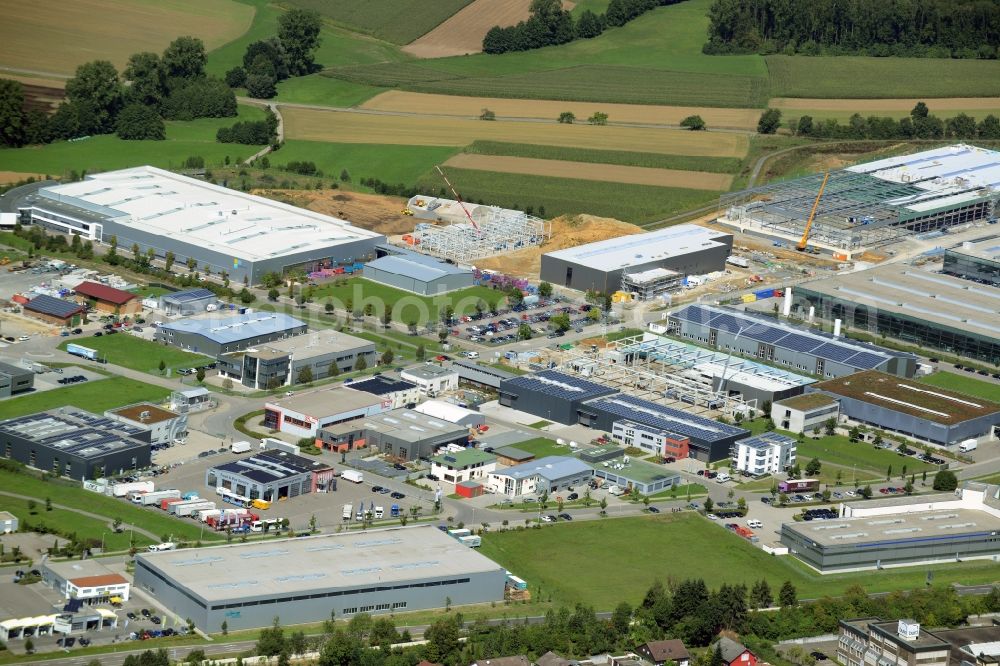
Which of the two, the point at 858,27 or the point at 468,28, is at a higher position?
the point at 858,27

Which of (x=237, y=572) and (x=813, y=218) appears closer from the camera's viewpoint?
(x=237, y=572)

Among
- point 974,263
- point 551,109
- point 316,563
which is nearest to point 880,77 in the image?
point 551,109

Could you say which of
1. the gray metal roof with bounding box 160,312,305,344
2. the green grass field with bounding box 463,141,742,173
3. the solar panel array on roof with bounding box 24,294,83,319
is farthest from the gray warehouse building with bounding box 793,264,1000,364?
the solar panel array on roof with bounding box 24,294,83,319

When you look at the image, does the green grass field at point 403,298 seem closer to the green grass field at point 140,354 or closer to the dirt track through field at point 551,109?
the green grass field at point 140,354

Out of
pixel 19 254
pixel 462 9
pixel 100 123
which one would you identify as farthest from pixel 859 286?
pixel 462 9

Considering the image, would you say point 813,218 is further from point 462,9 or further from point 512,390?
point 462,9

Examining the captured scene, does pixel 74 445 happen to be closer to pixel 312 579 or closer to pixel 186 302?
pixel 312 579

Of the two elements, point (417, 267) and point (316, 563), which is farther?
point (417, 267)
